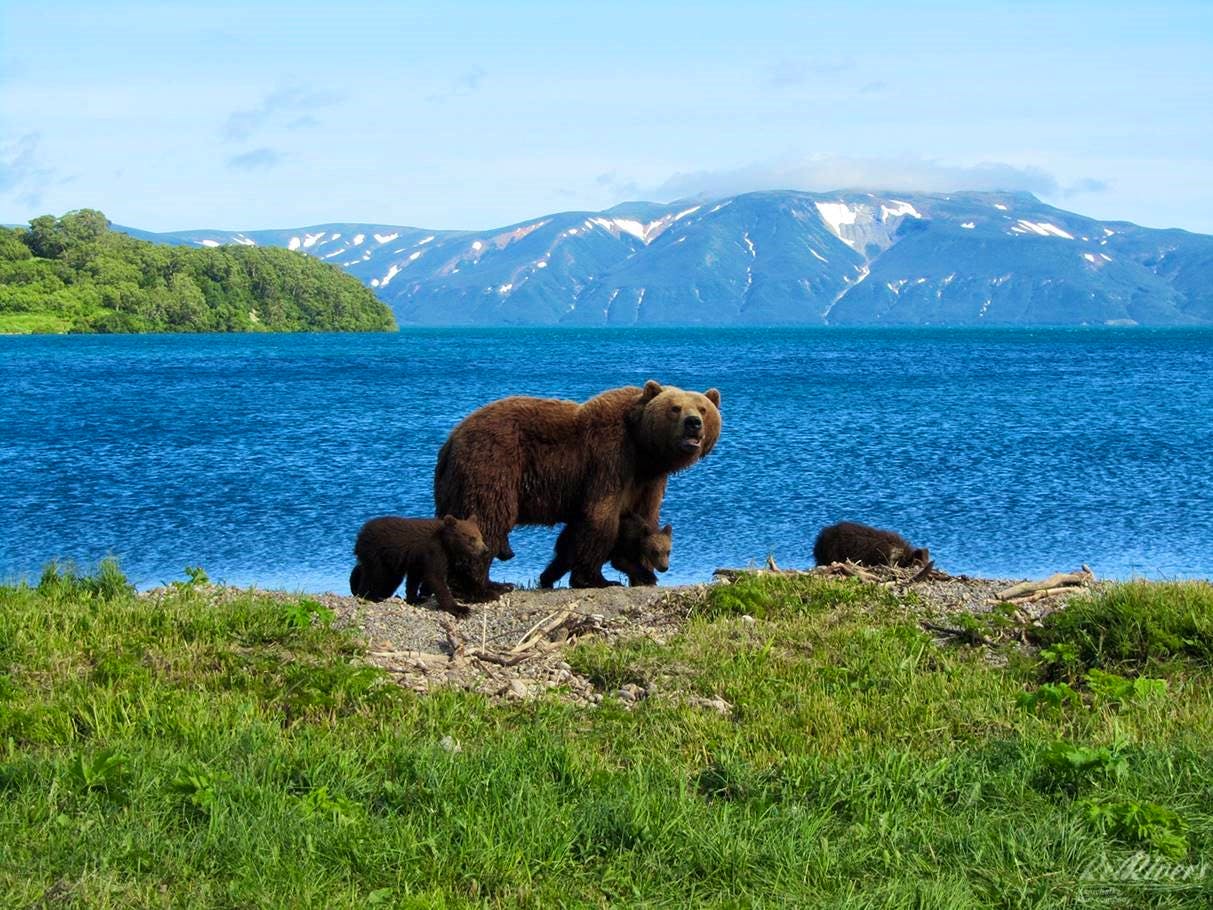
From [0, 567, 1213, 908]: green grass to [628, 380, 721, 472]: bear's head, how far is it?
3937mm

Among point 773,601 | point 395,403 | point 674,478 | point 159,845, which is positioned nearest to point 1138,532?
point 674,478

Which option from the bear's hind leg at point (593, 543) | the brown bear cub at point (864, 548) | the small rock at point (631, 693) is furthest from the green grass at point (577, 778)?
the brown bear cub at point (864, 548)

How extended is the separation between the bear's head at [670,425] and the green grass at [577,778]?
3.94 metres

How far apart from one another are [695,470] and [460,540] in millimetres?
20288

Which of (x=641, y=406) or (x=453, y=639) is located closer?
(x=453, y=639)

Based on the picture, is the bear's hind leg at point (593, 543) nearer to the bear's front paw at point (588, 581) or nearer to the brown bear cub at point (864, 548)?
the bear's front paw at point (588, 581)

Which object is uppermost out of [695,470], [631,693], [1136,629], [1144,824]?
[1136,629]

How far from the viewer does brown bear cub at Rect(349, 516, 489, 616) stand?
36.8ft

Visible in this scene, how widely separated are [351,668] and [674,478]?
72.7ft

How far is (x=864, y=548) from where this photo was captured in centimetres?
1396

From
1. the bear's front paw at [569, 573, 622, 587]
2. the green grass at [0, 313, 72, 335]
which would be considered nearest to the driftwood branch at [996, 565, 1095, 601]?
the bear's front paw at [569, 573, 622, 587]

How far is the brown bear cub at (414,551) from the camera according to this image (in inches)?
442

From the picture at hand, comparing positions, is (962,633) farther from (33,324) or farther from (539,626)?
(33,324)

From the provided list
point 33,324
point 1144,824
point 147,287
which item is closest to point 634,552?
point 1144,824
